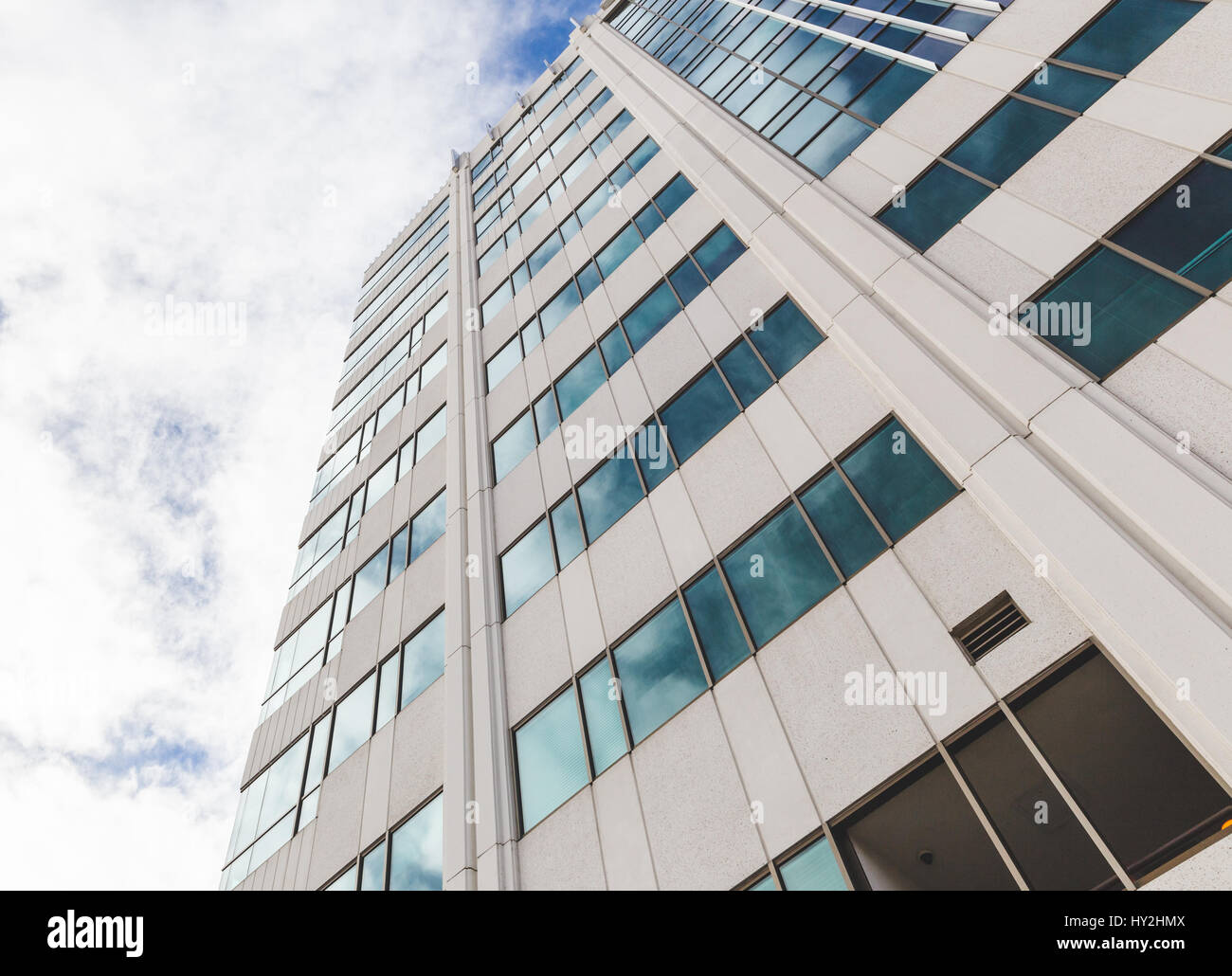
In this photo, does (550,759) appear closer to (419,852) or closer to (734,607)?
(419,852)

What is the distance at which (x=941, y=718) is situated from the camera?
27.8 ft

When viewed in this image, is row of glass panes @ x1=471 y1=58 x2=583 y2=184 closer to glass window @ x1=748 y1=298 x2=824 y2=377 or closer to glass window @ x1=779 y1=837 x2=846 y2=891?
glass window @ x1=748 y1=298 x2=824 y2=377

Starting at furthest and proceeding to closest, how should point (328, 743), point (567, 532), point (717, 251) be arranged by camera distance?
point (328, 743)
point (717, 251)
point (567, 532)

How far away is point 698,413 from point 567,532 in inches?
142

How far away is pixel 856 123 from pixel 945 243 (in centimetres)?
544

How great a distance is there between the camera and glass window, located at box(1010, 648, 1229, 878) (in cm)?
673

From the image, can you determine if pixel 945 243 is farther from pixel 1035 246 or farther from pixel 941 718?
pixel 941 718

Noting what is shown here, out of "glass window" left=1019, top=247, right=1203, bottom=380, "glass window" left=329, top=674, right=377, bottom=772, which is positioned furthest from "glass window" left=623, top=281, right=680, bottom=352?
"glass window" left=329, top=674, right=377, bottom=772

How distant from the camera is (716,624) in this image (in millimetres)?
11570

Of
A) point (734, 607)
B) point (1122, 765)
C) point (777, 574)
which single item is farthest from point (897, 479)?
point (1122, 765)

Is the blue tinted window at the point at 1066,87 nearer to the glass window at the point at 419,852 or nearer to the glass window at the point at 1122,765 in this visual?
the glass window at the point at 1122,765

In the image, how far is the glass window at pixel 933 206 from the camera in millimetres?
12906

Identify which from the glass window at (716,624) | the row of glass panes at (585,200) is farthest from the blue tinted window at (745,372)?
the row of glass panes at (585,200)
